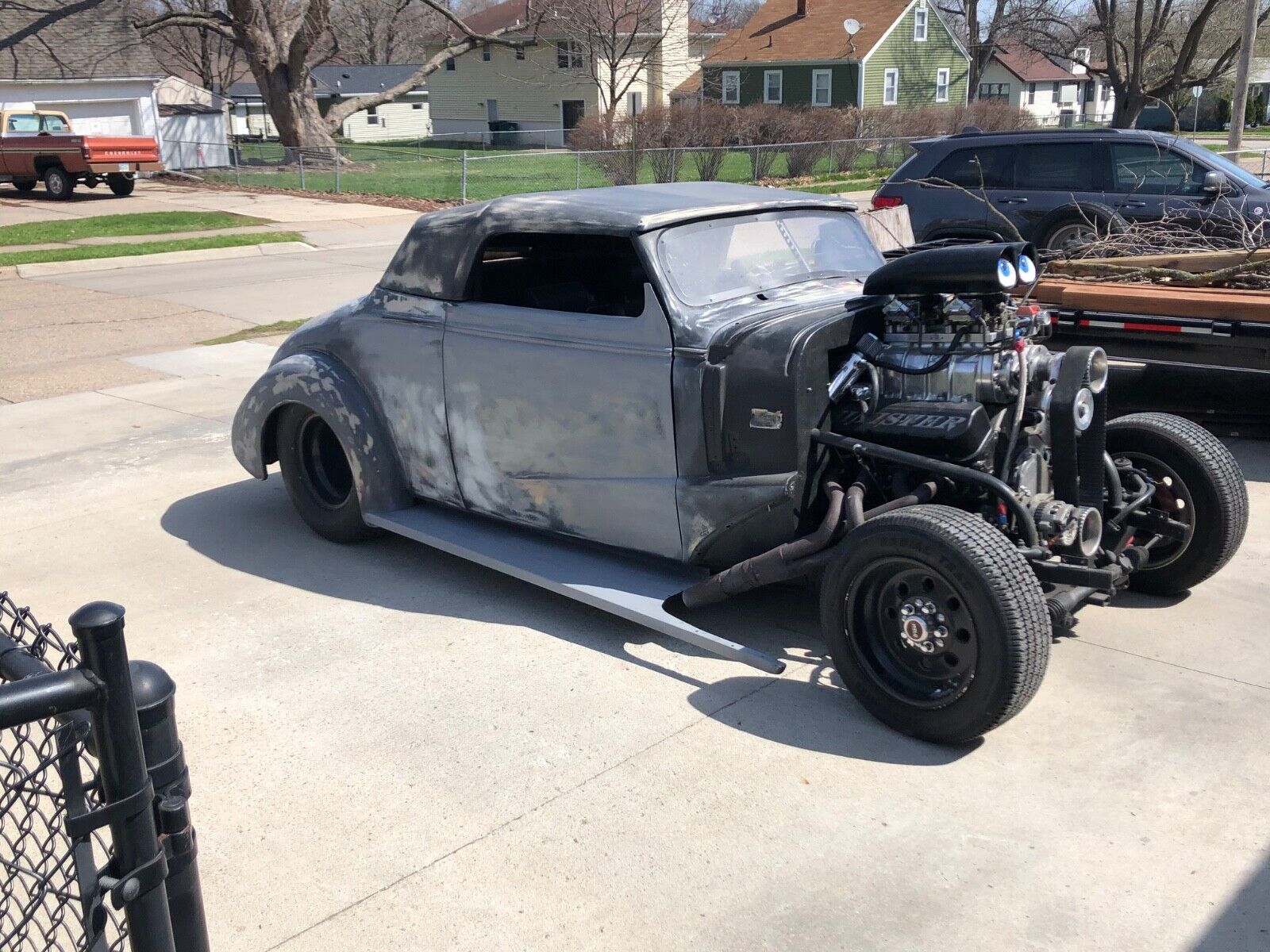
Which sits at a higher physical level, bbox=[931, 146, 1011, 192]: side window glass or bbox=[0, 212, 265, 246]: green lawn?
bbox=[931, 146, 1011, 192]: side window glass

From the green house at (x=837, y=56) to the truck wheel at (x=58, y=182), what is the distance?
29453 mm

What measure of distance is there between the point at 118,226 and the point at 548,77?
38.3 meters

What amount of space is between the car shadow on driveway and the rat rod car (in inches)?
6.1

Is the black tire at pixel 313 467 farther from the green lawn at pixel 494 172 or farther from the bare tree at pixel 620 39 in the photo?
the bare tree at pixel 620 39

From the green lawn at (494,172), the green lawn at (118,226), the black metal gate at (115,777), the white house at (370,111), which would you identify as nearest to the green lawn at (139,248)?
the green lawn at (118,226)

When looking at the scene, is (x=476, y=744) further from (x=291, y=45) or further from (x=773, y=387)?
(x=291, y=45)

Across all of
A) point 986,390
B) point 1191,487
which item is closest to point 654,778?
point 986,390

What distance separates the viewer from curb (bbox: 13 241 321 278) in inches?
664

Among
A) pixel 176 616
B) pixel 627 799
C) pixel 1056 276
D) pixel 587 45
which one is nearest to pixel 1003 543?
pixel 627 799

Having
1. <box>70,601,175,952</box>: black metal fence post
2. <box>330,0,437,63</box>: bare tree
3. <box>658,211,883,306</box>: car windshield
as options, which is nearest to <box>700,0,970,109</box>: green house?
<box>330,0,437,63</box>: bare tree

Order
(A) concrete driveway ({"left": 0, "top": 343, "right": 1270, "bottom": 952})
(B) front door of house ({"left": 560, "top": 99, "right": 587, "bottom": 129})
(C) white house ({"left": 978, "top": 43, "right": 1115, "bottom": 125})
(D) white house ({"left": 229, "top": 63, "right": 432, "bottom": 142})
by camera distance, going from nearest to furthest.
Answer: (A) concrete driveway ({"left": 0, "top": 343, "right": 1270, "bottom": 952}) < (B) front door of house ({"left": 560, "top": 99, "right": 587, "bottom": 129}) < (D) white house ({"left": 229, "top": 63, "right": 432, "bottom": 142}) < (C) white house ({"left": 978, "top": 43, "right": 1115, "bottom": 125})

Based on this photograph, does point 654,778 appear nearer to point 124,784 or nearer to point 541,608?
point 541,608

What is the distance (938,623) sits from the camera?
3920mm

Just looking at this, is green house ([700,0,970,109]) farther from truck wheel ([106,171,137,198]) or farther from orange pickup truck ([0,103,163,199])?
orange pickup truck ([0,103,163,199])
